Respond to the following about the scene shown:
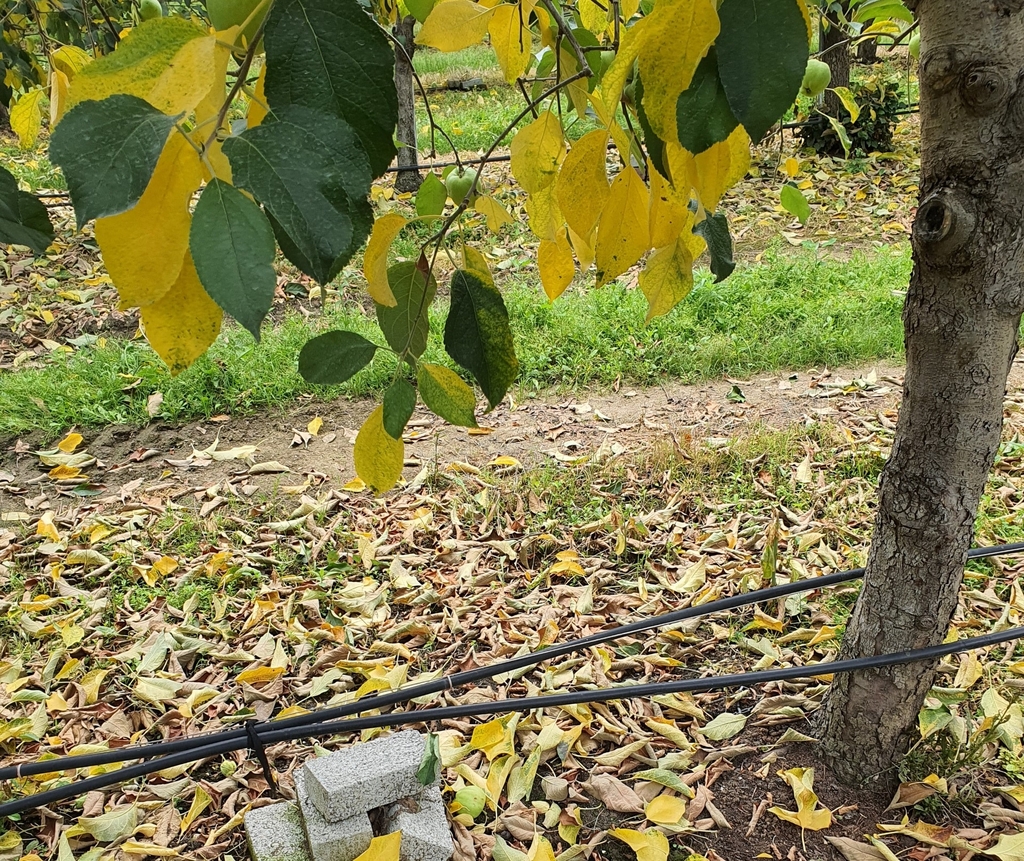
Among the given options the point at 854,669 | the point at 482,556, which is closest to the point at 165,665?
the point at 482,556

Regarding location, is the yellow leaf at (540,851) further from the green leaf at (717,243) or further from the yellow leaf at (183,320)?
the yellow leaf at (183,320)

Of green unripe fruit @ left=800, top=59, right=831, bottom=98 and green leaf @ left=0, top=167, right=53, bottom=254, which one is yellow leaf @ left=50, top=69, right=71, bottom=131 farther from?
green unripe fruit @ left=800, top=59, right=831, bottom=98

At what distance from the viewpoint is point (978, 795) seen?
169 cm

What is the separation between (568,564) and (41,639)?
150 cm

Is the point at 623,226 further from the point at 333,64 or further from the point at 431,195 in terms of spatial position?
the point at 431,195

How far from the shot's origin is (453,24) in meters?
0.65

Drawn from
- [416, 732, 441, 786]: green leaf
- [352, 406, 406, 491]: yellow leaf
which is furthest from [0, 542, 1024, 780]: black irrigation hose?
[352, 406, 406, 491]: yellow leaf

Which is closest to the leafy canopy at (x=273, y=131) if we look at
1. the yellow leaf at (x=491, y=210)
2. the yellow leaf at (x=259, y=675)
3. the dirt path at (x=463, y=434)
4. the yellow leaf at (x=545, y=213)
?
the yellow leaf at (x=545, y=213)

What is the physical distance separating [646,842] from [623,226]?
1425 millimetres

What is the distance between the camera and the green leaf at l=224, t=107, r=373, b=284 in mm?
327

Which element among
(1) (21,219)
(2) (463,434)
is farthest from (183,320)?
(2) (463,434)

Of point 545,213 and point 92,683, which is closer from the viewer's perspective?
point 545,213

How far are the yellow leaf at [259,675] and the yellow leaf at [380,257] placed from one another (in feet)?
5.99

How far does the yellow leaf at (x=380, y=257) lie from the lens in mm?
569
